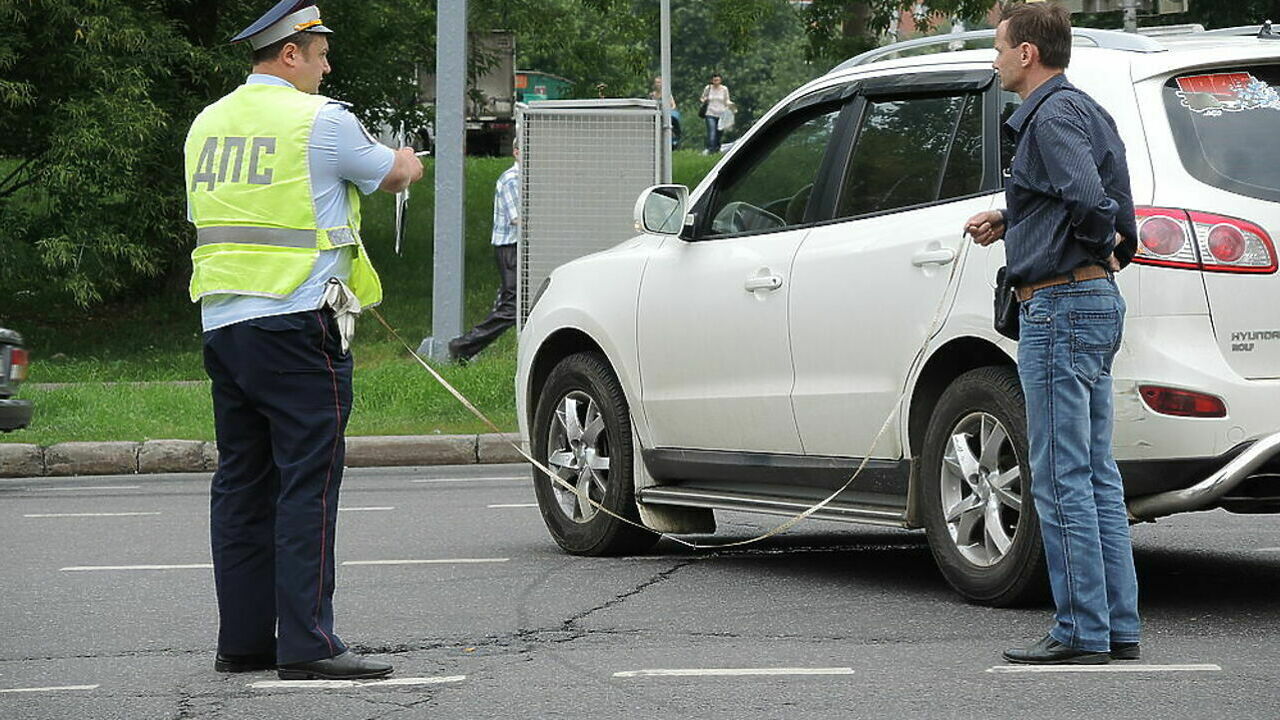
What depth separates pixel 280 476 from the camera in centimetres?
616

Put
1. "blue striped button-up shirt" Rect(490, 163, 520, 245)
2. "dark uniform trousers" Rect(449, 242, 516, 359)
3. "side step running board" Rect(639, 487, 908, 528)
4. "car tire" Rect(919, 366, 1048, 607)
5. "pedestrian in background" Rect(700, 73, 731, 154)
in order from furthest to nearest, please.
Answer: "pedestrian in background" Rect(700, 73, 731, 154), "blue striped button-up shirt" Rect(490, 163, 520, 245), "dark uniform trousers" Rect(449, 242, 516, 359), "side step running board" Rect(639, 487, 908, 528), "car tire" Rect(919, 366, 1048, 607)

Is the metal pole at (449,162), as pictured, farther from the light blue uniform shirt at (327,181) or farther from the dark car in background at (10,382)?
the light blue uniform shirt at (327,181)

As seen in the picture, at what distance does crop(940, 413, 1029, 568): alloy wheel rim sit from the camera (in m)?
6.75

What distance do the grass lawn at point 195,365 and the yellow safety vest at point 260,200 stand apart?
9.06 m

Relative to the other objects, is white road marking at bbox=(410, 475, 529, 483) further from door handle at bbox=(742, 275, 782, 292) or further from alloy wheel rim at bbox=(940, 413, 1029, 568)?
alloy wheel rim at bbox=(940, 413, 1029, 568)

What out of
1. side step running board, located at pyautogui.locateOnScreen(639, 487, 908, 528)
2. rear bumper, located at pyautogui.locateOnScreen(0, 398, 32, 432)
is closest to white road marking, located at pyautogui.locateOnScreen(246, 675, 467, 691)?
side step running board, located at pyautogui.locateOnScreen(639, 487, 908, 528)

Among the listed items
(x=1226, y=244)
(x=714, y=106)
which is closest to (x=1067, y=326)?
(x=1226, y=244)

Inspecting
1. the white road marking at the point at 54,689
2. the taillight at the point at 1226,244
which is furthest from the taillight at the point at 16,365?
the taillight at the point at 1226,244

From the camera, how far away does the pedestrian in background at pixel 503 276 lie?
1745 cm

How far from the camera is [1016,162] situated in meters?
A: 5.92

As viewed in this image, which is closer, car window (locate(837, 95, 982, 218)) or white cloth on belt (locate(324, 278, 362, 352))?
white cloth on belt (locate(324, 278, 362, 352))

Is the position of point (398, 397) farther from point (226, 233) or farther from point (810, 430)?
point (226, 233)

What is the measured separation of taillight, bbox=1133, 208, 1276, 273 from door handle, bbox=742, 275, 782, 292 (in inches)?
63.4

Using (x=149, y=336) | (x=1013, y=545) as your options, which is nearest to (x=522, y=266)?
(x=149, y=336)
